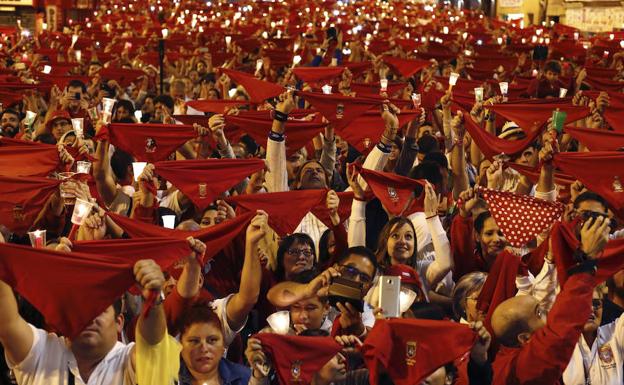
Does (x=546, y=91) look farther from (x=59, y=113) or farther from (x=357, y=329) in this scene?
(x=357, y=329)

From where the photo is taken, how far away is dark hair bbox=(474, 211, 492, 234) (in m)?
8.02

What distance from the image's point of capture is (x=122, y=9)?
45.2 meters

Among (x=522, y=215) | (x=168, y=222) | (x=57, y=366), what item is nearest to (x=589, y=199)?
(x=522, y=215)

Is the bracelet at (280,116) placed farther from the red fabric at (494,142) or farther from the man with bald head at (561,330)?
the man with bald head at (561,330)

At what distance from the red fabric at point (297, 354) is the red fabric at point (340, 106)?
231 inches

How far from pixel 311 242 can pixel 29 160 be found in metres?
2.83

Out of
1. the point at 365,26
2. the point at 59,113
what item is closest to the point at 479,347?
the point at 59,113

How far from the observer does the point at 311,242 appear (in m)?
7.64

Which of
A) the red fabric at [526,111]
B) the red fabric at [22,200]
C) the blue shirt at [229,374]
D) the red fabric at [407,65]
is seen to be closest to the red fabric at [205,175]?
the red fabric at [22,200]

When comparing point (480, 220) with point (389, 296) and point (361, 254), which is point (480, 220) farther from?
point (389, 296)

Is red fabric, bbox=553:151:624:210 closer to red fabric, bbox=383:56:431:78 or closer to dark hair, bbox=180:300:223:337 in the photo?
dark hair, bbox=180:300:223:337

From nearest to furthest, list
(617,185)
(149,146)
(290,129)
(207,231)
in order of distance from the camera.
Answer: (207,231) → (617,185) → (149,146) → (290,129)

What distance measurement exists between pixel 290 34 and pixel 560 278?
2550cm

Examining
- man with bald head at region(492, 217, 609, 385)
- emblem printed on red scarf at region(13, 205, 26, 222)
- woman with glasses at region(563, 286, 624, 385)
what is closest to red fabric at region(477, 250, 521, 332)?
woman with glasses at region(563, 286, 624, 385)
